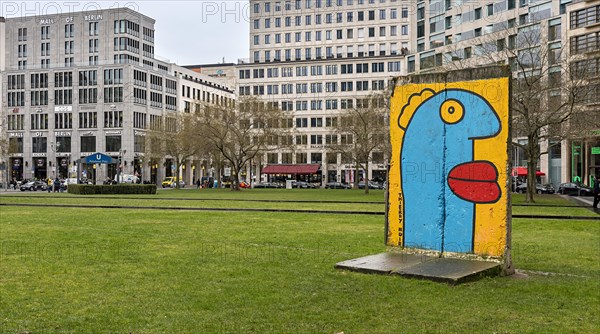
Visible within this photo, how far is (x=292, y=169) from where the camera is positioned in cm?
11231

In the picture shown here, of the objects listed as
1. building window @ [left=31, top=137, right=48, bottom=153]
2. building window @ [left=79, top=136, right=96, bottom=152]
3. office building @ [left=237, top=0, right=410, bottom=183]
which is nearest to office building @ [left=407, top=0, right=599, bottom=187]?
office building @ [left=237, top=0, right=410, bottom=183]

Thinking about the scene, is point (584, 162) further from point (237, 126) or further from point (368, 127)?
point (237, 126)

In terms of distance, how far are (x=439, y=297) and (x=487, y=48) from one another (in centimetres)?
4042

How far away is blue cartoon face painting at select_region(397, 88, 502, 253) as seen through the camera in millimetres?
10766

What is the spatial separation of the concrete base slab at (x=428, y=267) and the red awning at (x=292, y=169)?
10055cm

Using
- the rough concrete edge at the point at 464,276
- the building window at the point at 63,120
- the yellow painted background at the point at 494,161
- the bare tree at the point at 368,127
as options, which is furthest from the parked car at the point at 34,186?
the rough concrete edge at the point at 464,276

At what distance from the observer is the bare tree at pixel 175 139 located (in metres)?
72.1

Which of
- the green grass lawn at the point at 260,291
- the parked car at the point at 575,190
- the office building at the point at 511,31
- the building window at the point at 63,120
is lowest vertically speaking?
the parked car at the point at 575,190

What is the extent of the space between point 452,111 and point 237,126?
6084 centimetres

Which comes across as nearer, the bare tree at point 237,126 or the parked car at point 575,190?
the parked car at point 575,190

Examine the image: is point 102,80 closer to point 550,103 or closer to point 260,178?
point 260,178

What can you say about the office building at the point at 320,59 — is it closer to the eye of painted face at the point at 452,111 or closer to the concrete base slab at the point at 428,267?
the eye of painted face at the point at 452,111

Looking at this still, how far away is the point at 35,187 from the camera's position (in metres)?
74.8

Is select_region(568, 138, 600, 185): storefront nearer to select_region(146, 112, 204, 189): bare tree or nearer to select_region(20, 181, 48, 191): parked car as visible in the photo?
select_region(146, 112, 204, 189): bare tree
